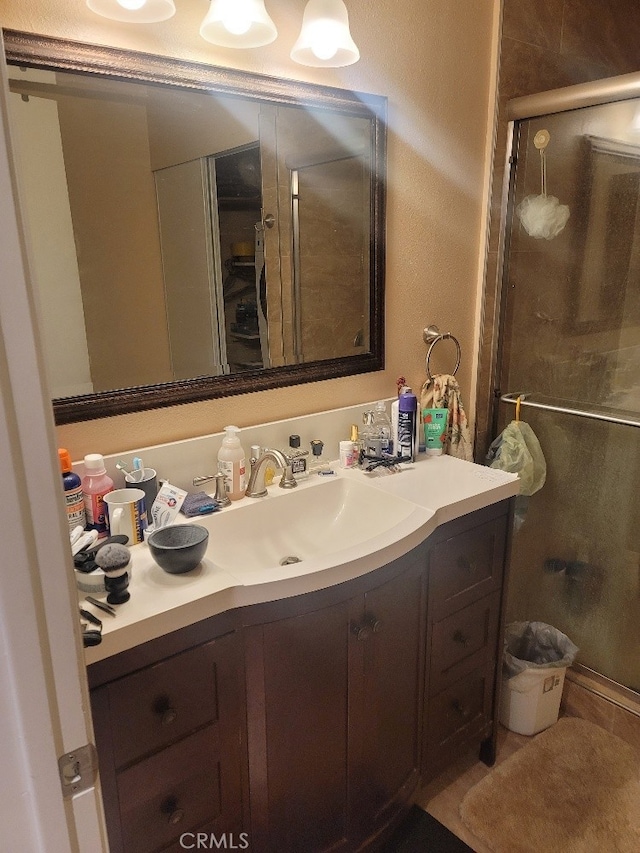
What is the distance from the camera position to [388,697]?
4.66 ft

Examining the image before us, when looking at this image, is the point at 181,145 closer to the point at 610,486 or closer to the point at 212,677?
the point at 212,677

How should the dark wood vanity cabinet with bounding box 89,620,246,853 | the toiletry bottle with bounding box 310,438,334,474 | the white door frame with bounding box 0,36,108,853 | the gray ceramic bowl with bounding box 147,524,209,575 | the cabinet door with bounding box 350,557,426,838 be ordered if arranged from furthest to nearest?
the toiletry bottle with bounding box 310,438,334,474 → the cabinet door with bounding box 350,557,426,838 → the gray ceramic bowl with bounding box 147,524,209,575 → the dark wood vanity cabinet with bounding box 89,620,246,853 → the white door frame with bounding box 0,36,108,853

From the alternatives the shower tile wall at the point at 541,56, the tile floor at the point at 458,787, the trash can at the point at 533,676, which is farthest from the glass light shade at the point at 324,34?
the tile floor at the point at 458,787

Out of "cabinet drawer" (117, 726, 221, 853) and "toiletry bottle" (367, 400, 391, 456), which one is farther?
"toiletry bottle" (367, 400, 391, 456)

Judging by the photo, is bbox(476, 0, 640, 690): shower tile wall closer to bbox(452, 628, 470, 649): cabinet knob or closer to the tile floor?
the tile floor

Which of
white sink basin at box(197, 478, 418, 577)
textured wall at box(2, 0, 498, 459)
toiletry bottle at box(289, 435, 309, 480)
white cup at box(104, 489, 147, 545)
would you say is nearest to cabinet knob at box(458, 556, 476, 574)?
white sink basin at box(197, 478, 418, 577)

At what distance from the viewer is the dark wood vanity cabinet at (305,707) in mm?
1038

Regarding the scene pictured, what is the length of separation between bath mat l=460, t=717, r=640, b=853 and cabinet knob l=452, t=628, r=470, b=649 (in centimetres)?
47

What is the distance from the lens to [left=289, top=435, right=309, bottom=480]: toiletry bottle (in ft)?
5.23

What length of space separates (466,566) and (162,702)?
85 cm

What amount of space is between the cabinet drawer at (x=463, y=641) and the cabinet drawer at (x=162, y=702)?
0.66 meters

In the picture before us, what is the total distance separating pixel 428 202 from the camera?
1867 millimetres

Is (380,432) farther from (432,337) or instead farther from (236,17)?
(236,17)

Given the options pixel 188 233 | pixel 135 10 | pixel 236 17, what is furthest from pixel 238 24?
pixel 188 233
